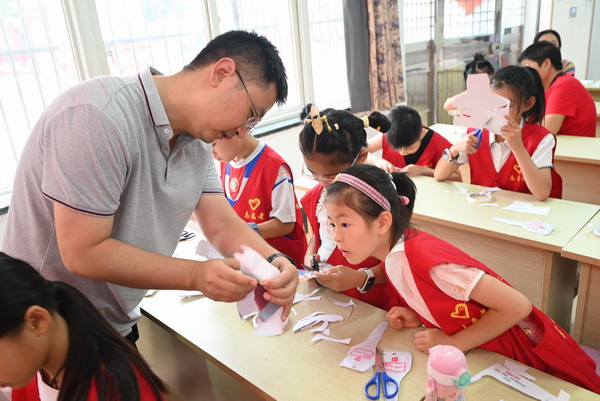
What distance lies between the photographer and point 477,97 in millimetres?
1994

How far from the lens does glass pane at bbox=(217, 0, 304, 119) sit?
12.3 ft

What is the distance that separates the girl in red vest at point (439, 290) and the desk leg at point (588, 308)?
54 centimetres

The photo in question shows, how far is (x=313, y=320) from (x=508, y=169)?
156cm

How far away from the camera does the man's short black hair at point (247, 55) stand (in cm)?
102

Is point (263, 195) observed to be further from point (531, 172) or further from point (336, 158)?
point (531, 172)

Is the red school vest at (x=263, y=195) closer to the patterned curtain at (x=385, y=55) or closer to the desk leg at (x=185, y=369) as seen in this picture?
the desk leg at (x=185, y=369)


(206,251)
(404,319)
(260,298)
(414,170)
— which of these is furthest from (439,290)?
(414,170)

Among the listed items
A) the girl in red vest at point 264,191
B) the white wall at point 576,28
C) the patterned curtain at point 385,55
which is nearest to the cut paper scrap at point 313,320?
the girl in red vest at point 264,191

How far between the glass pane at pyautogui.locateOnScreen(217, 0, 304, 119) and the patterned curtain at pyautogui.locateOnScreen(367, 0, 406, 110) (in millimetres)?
815

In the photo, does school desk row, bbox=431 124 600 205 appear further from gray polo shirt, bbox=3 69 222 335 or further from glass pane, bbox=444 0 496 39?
glass pane, bbox=444 0 496 39

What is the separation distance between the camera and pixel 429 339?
3.85 feet

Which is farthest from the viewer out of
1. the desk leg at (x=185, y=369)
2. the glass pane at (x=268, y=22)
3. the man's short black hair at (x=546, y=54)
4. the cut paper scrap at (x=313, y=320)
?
the glass pane at (x=268, y=22)

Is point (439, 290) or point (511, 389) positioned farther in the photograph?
point (439, 290)

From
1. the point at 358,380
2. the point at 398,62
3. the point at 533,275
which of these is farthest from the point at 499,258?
the point at 398,62
